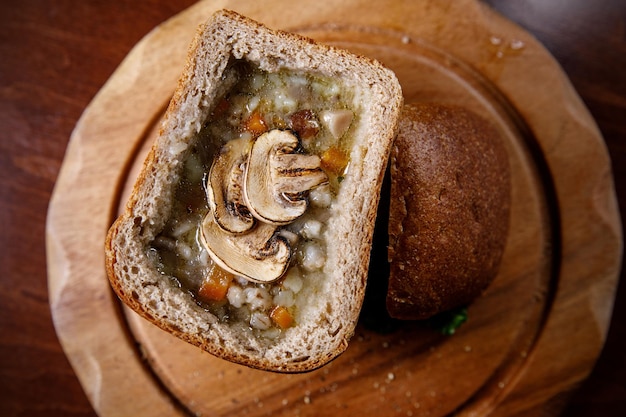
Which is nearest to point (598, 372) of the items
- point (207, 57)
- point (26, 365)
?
point (207, 57)

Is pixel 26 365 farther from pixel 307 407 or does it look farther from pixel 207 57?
pixel 207 57

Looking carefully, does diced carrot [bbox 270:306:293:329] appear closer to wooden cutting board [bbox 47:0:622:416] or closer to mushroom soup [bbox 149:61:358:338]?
mushroom soup [bbox 149:61:358:338]

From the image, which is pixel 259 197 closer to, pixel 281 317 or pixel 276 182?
pixel 276 182

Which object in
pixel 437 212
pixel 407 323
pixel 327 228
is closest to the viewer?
pixel 327 228

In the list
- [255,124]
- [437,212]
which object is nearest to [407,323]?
[437,212]

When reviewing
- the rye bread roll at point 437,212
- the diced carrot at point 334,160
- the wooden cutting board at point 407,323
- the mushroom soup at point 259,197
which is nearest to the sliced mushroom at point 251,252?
the mushroom soup at point 259,197
